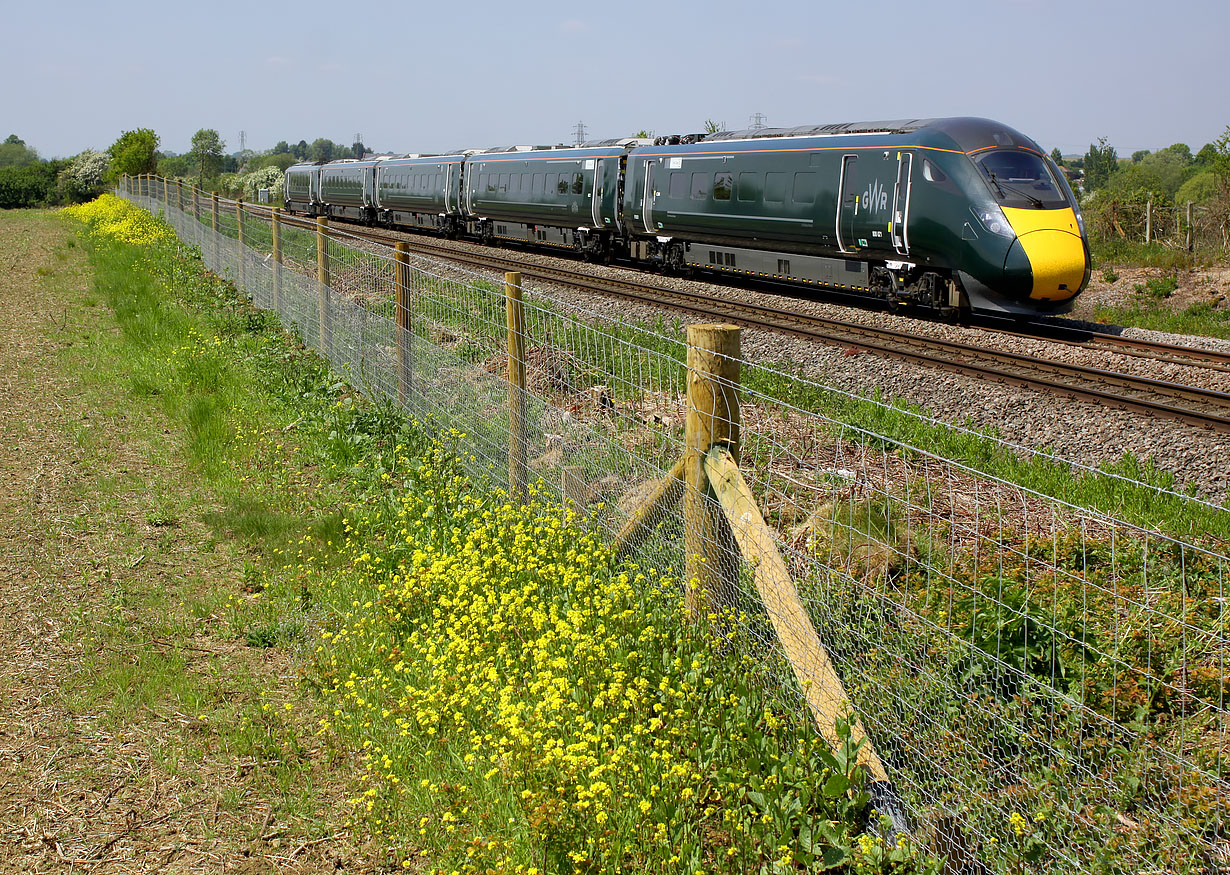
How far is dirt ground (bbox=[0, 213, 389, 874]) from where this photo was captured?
354cm

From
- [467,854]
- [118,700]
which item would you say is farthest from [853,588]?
[118,700]

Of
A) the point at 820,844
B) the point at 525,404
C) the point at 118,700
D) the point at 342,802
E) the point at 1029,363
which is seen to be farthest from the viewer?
the point at 1029,363

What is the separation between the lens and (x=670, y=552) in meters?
4.55

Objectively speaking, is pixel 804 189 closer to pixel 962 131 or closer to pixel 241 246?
pixel 962 131

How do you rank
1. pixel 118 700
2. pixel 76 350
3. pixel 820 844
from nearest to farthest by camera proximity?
pixel 820 844 < pixel 118 700 < pixel 76 350

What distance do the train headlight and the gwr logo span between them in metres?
1.67

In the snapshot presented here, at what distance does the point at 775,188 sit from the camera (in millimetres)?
17203

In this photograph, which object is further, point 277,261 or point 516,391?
point 277,261

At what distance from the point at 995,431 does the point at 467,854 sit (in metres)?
7.44

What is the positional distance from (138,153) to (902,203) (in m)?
50.4

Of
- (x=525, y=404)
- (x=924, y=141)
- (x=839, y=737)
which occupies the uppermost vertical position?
(x=924, y=141)

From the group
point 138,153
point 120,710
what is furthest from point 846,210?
point 138,153

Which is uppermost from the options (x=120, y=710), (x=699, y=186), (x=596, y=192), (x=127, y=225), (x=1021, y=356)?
(x=596, y=192)

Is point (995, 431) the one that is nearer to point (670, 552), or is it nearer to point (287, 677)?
point (670, 552)
